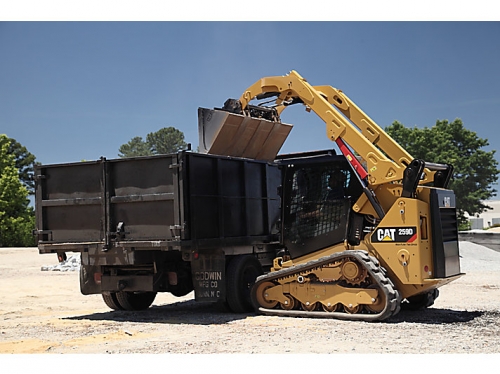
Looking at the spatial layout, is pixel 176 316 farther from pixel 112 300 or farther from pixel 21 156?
pixel 21 156

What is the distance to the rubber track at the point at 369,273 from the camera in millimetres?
10391

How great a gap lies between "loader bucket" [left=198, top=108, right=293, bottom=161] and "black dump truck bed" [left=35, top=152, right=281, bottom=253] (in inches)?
23.0

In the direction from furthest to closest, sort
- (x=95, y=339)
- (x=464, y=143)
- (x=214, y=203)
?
(x=464, y=143)
(x=214, y=203)
(x=95, y=339)

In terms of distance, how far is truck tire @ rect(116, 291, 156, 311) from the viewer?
12.8 metres

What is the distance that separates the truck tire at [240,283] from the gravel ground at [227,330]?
0.24m

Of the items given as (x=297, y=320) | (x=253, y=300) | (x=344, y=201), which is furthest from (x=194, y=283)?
(x=344, y=201)

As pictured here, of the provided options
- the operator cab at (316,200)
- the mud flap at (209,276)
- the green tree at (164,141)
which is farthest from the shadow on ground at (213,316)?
the green tree at (164,141)

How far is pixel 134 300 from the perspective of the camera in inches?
514

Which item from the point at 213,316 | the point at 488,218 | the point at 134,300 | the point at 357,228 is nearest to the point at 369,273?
the point at 357,228

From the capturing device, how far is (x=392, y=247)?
10.8 metres

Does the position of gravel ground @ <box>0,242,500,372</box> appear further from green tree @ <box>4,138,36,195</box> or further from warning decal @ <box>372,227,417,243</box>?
green tree @ <box>4,138,36,195</box>

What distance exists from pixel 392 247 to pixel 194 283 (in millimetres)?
3345

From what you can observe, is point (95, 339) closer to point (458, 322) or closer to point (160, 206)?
point (160, 206)

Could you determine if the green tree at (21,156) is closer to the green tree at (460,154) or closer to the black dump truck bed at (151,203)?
the green tree at (460,154)
